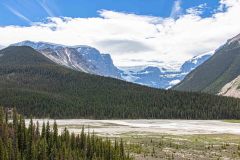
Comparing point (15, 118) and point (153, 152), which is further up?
point (15, 118)

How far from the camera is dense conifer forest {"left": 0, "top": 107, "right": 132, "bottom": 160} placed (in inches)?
2704

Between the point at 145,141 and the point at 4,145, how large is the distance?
46.6 metres

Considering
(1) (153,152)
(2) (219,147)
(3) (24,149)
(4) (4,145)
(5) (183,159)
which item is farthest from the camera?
(2) (219,147)

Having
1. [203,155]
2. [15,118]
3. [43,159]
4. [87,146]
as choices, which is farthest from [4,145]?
[203,155]

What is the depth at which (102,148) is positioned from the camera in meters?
A: 78.0

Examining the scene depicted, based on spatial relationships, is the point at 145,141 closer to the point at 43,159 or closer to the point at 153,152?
the point at 153,152

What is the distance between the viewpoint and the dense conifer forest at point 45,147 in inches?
2704

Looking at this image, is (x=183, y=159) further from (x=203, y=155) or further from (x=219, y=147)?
(x=219, y=147)

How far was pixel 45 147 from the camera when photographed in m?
70.1

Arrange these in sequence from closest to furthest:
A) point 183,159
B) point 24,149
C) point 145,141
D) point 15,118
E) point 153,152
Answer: point 24,149 < point 15,118 < point 183,159 < point 153,152 < point 145,141

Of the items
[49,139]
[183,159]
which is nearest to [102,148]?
[49,139]

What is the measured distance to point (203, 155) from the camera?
87250mm

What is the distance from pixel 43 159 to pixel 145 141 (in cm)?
4217

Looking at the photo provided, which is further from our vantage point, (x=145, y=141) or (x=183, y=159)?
(x=145, y=141)
